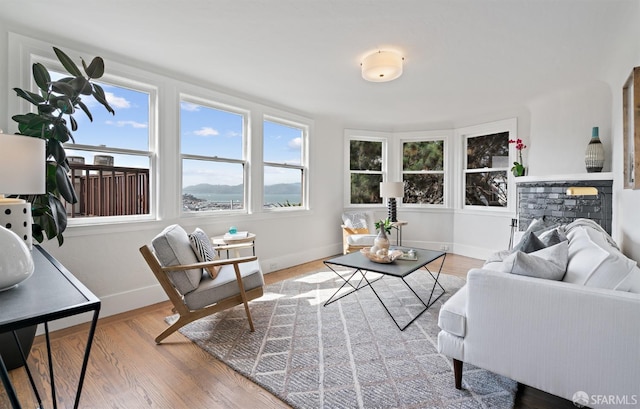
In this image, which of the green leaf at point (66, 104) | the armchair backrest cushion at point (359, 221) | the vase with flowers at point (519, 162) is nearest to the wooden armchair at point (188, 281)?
the green leaf at point (66, 104)

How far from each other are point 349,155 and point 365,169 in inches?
17.1

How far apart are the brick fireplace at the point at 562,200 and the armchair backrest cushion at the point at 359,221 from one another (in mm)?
2126

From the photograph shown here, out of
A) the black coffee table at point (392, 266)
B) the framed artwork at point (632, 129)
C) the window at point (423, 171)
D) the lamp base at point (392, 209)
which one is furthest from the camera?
the window at point (423, 171)

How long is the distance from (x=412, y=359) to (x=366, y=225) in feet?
10.5

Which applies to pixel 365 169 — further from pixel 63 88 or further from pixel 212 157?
pixel 63 88

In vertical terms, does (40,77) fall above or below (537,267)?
above

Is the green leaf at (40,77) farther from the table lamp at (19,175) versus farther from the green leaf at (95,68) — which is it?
the table lamp at (19,175)

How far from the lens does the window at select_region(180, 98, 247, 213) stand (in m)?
3.60

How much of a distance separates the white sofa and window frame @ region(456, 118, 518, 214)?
3.41m

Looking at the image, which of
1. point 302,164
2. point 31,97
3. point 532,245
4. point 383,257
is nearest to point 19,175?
point 31,97

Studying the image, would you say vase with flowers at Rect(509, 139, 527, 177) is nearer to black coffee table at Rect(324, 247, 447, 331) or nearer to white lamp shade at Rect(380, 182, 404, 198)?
white lamp shade at Rect(380, 182, 404, 198)

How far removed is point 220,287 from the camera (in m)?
2.44

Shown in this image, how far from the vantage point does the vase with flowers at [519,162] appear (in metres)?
4.43

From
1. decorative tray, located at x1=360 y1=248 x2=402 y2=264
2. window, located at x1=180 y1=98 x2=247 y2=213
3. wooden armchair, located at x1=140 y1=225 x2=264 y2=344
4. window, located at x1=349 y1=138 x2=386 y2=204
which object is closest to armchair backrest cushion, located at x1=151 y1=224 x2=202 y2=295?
wooden armchair, located at x1=140 y1=225 x2=264 y2=344
